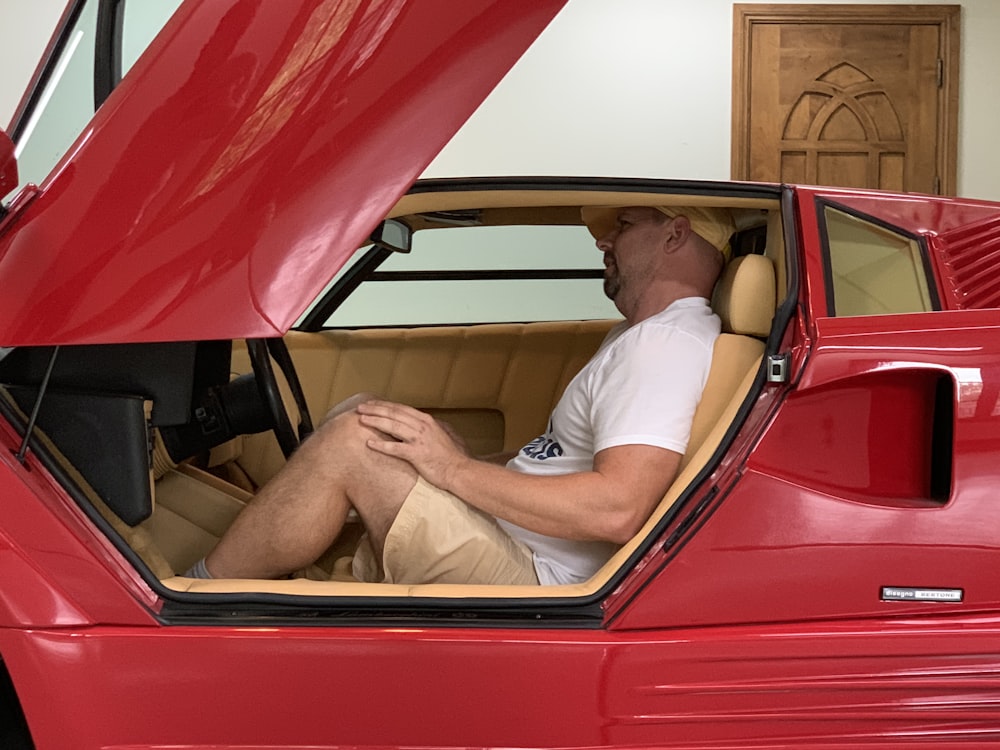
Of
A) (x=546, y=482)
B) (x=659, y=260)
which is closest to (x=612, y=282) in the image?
(x=659, y=260)

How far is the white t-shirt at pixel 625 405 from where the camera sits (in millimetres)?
1744

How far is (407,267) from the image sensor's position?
2.58 m

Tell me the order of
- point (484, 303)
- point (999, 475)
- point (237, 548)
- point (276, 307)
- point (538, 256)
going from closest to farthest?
1. point (276, 307)
2. point (999, 475)
3. point (237, 548)
4. point (538, 256)
5. point (484, 303)

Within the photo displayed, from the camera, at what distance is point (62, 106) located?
154cm

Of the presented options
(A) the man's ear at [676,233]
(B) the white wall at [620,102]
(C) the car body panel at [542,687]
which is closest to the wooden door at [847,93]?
(B) the white wall at [620,102]

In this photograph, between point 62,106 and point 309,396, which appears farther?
point 309,396

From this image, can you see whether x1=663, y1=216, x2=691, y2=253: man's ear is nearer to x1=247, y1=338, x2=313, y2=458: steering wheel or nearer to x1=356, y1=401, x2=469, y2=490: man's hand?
x1=356, y1=401, x2=469, y2=490: man's hand

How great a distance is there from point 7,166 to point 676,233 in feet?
4.06

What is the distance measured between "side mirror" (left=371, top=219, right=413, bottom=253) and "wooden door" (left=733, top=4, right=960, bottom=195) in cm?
353

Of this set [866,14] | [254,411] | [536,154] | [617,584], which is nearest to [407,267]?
[254,411]

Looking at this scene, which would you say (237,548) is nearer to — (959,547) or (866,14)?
(959,547)

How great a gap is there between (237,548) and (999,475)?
127 cm

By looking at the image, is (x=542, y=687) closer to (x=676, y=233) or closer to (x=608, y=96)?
(x=676, y=233)

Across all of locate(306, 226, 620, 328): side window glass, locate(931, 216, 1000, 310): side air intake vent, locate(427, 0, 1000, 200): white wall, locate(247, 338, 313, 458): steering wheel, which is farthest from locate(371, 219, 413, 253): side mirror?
locate(427, 0, 1000, 200): white wall
